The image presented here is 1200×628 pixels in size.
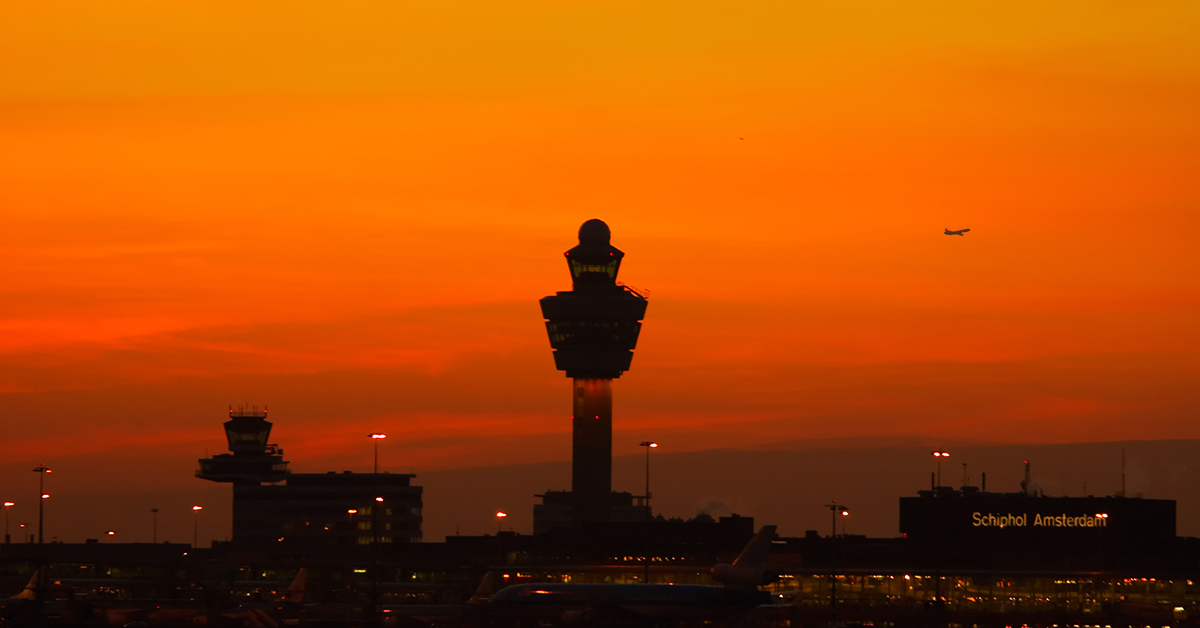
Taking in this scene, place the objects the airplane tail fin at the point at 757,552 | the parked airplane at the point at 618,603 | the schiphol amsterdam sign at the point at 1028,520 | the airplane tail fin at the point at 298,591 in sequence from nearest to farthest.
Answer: the parked airplane at the point at 618,603 → the airplane tail fin at the point at 757,552 → the airplane tail fin at the point at 298,591 → the schiphol amsterdam sign at the point at 1028,520

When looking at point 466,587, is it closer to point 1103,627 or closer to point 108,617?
point 108,617

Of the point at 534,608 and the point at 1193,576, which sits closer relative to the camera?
the point at 534,608

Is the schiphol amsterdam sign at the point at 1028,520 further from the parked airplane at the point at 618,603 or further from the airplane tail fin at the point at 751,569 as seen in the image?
the parked airplane at the point at 618,603

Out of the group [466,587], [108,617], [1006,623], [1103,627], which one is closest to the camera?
[108,617]

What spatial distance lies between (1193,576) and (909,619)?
197 ft

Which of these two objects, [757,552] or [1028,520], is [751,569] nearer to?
Result: [757,552]

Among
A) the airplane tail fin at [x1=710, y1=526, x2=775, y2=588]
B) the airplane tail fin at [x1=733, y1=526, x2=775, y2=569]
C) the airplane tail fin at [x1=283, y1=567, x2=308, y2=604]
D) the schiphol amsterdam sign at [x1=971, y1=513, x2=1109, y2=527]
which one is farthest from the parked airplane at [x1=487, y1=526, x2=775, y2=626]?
the schiphol amsterdam sign at [x1=971, y1=513, x2=1109, y2=527]

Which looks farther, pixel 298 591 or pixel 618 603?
pixel 298 591

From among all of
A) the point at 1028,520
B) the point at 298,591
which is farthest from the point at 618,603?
the point at 1028,520

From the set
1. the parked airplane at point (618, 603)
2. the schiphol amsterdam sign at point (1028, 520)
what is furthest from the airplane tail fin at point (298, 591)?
the schiphol amsterdam sign at point (1028, 520)

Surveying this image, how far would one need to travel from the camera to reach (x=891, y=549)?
179000 millimetres

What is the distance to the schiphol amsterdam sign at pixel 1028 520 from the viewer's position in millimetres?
185000

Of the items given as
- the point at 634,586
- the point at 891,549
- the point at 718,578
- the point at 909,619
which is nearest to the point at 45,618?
the point at 634,586

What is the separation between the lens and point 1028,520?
185m
